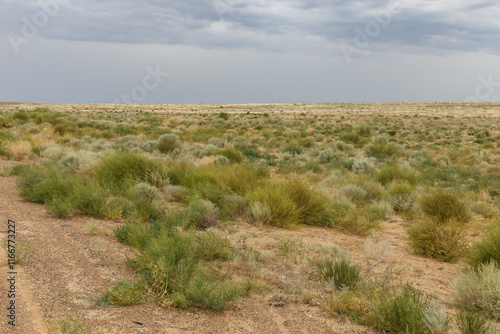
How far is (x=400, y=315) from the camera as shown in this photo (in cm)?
431

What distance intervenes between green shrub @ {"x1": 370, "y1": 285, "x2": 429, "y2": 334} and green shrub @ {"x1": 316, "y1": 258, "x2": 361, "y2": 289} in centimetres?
85

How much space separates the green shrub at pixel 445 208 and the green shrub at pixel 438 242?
1.18 metres

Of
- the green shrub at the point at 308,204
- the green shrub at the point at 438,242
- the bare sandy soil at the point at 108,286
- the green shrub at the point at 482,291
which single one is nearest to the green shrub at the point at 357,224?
the green shrub at the point at 308,204

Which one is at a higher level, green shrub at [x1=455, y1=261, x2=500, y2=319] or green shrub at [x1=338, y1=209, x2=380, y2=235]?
green shrub at [x1=455, y1=261, x2=500, y2=319]

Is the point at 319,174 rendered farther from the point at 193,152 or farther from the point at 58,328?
the point at 58,328

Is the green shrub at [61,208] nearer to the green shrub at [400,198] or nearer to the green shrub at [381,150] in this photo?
the green shrub at [400,198]

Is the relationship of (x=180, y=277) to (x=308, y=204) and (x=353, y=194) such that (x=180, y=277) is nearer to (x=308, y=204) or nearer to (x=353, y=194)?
(x=308, y=204)

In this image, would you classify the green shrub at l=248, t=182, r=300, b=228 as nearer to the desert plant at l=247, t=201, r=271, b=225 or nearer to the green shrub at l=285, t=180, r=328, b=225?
the desert plant at l=247, t=201, r=271, b=225

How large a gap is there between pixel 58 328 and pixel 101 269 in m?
1.80

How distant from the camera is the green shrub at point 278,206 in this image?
8539mm

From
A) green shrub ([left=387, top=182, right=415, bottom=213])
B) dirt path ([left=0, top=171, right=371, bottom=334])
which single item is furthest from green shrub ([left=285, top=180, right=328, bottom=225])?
dirt path ([left=0, top=171, right=371, bottom=334])

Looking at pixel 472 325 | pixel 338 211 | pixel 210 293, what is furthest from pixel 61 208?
pixel 472 325

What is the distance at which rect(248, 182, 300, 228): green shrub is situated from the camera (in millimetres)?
8539

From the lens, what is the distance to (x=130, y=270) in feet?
18.5
